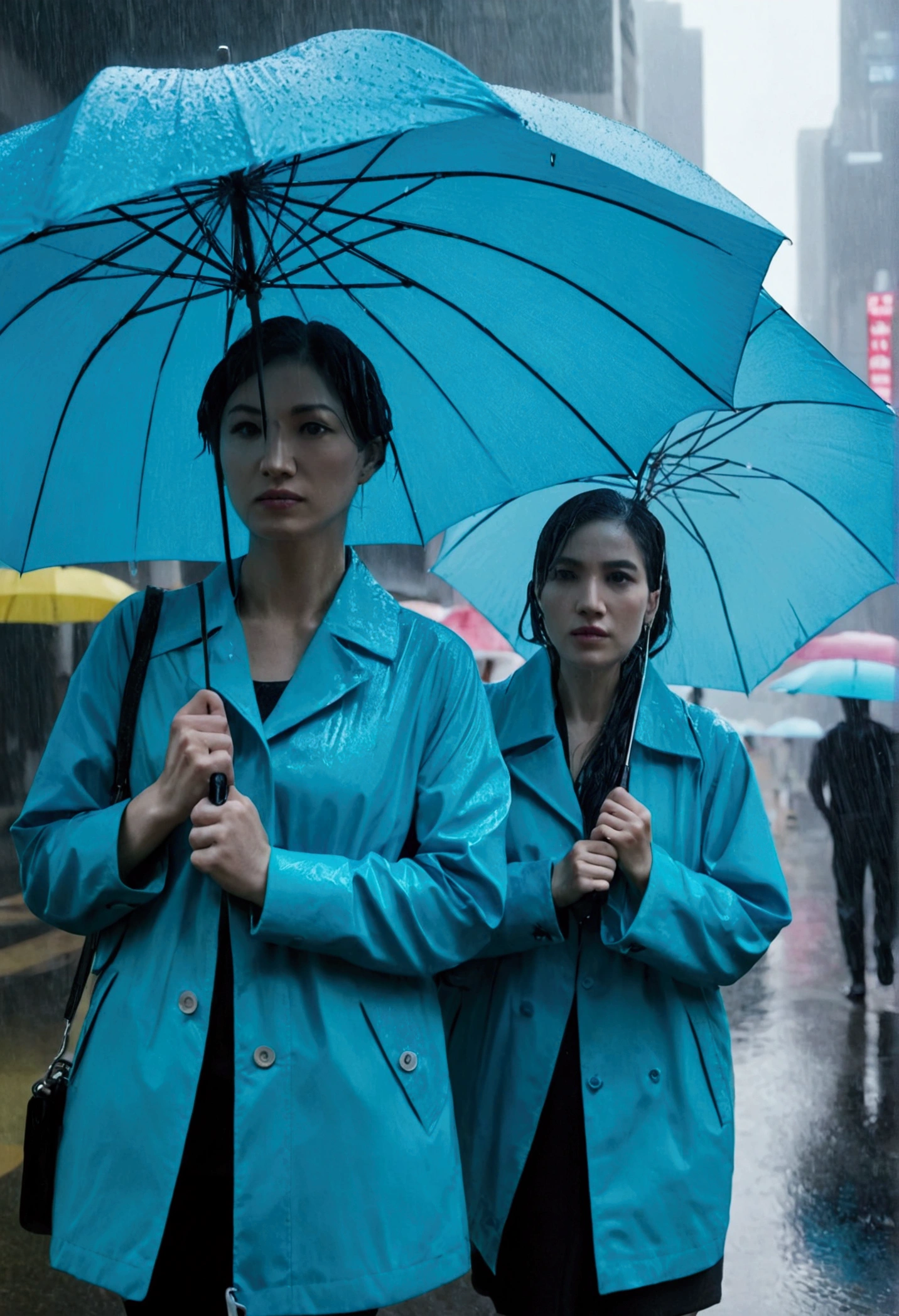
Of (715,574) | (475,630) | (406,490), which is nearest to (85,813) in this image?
(406,490)

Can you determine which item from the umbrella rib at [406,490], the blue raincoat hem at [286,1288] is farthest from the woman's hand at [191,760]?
the umbrella rib at [406,490]

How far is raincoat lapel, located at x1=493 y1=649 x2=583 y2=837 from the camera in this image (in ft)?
9.46

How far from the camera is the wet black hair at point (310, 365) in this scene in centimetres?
228

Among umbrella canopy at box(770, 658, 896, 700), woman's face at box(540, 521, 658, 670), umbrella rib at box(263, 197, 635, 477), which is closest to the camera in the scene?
umbrella rib at box(263, 197, 635, 477)

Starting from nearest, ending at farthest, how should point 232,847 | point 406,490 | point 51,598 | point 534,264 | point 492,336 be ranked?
point 232,847 → point 534,264 → point 492,336 → point 406,490 → point 51,598

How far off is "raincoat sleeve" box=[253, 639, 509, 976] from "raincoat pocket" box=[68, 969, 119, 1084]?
0.26 metres

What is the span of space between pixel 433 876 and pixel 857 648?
25.3 ft

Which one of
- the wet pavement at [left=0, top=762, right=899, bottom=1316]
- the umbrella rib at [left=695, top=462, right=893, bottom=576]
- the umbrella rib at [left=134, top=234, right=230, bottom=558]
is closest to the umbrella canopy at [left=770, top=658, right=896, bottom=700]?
the wet pavement at [left=0, top=762, right=899, bottom=1316]

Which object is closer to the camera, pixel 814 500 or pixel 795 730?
pixel 814 500

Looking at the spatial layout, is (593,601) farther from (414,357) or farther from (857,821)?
(857,821)

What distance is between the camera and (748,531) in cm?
345

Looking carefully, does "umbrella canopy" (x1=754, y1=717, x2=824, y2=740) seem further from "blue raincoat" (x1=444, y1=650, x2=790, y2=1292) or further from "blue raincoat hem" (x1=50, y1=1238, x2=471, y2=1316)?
"blue raincoat hem" (x1=50, y1=1238, x2=471, y2=1316)

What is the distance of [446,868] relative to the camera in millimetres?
2164

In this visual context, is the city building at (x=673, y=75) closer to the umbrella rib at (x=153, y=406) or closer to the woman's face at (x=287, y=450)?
the umbrella rib at (x=153, y=406)
